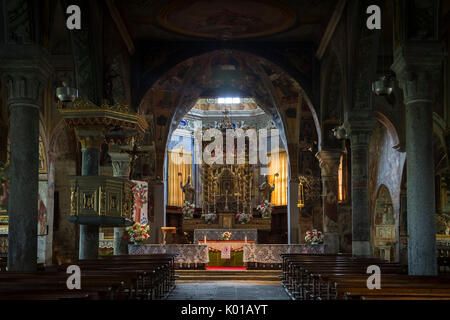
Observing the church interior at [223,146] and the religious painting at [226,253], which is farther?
the religious painting at [226,253]

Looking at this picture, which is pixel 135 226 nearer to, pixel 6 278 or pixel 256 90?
pixel 256 90

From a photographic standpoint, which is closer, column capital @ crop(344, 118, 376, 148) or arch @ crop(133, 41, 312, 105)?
column capital @ crop(344, 118, 376, 148)

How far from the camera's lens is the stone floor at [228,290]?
13.3m

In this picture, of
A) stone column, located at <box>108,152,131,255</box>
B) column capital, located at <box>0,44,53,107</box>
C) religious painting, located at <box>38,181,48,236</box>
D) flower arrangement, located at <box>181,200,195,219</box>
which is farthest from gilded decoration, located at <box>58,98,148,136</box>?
flower arrangement, located at <box>181,200,195,219</box>

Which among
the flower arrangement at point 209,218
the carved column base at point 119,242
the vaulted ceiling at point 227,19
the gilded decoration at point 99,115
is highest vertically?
the vaulted ceiling at point 227,19

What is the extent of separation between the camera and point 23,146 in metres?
10.0

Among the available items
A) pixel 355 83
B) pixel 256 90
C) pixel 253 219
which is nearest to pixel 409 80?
pixel 355 83

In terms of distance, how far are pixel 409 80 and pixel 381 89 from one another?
127cm

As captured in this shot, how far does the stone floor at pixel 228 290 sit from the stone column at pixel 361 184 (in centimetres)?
249

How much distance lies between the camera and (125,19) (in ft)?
58.0

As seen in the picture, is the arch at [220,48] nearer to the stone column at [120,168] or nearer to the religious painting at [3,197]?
the stone column at [120,168]

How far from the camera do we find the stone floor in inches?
524

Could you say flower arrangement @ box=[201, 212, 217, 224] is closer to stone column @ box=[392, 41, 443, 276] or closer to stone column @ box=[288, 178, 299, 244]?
stone column @ box=[288, 178, 299, 244]

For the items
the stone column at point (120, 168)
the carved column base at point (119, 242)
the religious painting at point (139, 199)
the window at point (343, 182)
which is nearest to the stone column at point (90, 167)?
the stone column at point (120, 168)
